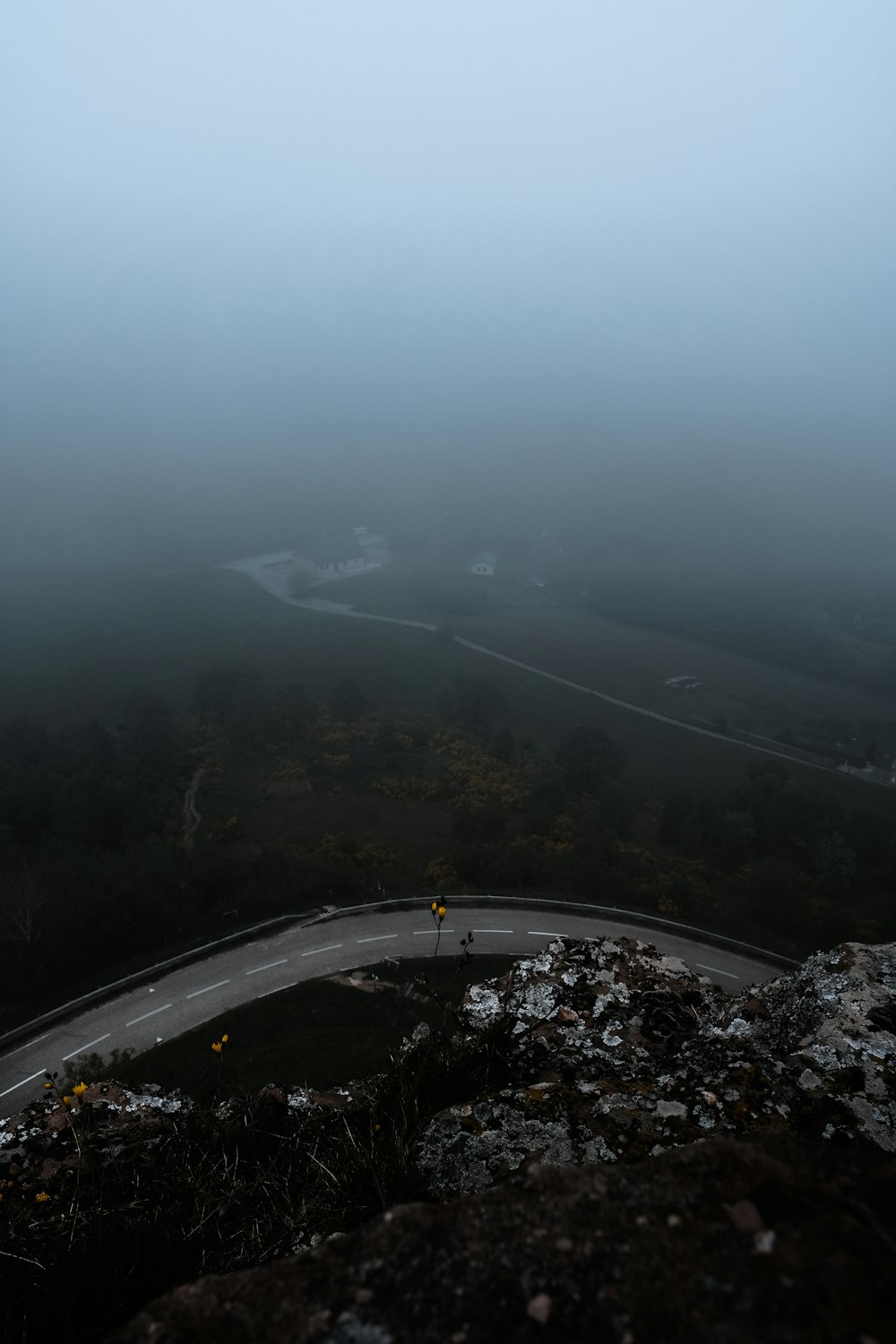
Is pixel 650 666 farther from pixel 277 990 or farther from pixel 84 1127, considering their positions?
pixel 84 1127

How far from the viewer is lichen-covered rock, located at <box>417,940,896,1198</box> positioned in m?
4.72

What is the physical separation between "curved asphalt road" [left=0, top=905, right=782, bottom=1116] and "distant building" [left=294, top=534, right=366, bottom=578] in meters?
135

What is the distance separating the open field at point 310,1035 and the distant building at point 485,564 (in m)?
156

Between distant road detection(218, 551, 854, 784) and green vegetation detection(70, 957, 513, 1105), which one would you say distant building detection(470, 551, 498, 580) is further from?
green vegetation detection(70, 957, 513, 1105)

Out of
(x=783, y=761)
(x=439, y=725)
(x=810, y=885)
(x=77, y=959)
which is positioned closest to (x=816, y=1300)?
(x=77, y=959)

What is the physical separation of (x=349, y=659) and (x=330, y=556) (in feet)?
263

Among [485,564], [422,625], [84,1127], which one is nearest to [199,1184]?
[84,1127]

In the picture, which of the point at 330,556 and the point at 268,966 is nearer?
the point at 268,966

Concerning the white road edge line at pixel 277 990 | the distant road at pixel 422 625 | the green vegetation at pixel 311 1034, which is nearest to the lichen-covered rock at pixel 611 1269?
the green vegetation at pixel 311 1034

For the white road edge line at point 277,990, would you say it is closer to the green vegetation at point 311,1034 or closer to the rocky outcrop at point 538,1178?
the green vegetation at point 311,1034

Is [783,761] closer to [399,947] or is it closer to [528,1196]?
[399,947]

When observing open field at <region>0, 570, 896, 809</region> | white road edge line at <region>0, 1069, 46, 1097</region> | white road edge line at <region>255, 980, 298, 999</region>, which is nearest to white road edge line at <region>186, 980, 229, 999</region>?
white road edge line at <region>255, 980, 298, 999</region>

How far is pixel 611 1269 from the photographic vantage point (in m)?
2.12

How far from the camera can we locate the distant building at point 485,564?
17788cm
